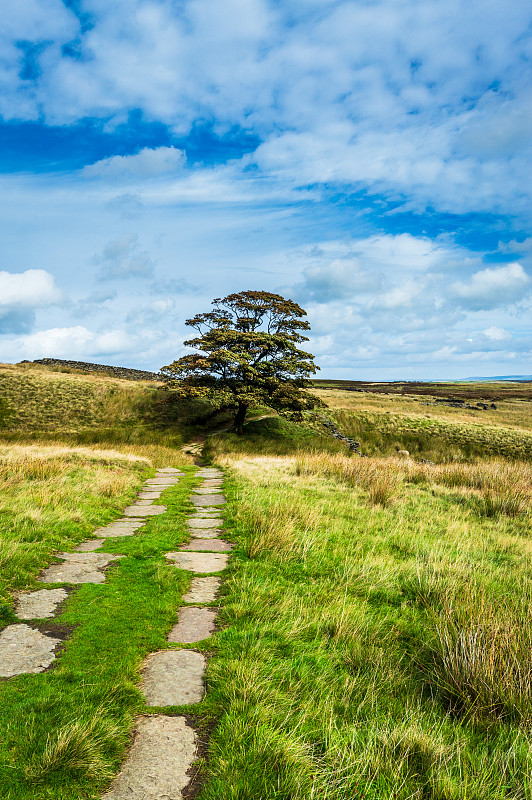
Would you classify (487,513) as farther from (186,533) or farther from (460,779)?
(460,779)

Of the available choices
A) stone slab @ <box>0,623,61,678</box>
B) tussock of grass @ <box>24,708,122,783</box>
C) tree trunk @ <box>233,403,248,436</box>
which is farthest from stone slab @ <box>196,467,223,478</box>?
tussock of grass @ <box>24,708,122,783</box>

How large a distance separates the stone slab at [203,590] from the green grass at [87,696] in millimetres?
104

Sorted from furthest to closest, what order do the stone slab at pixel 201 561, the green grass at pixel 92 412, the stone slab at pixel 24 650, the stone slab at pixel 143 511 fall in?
the green grass at pixel 92 412 < the stone slab at pixel 143 511 < the stone slab at pixel 201 561 < the stone slab at pixel 24 650

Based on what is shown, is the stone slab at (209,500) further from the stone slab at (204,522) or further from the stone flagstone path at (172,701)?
the stone flagstone path at (172,701)

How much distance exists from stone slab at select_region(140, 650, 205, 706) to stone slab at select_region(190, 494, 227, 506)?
6467 mm

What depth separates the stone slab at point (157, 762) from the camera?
2467 millimetres

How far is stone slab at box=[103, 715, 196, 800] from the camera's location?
2.47 meters

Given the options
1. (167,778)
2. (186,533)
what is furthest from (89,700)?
(186,533)

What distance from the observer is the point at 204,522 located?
877 cm

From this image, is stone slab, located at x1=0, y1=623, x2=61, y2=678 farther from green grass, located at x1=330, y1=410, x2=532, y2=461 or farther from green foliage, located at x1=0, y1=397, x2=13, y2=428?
green foliage, located at x1=0, y1=397, x2=13, y2=428

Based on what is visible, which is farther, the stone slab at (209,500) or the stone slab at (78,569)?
the stone slab at (209,500)

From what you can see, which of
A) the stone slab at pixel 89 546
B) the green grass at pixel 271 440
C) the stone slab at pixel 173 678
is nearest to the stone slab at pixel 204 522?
the stone slab at pixel 89 546

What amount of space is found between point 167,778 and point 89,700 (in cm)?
89

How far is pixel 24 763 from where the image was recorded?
2531 mm
